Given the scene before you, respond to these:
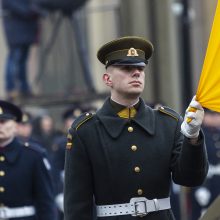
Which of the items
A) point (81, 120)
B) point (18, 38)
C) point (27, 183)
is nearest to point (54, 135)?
point (18, 38)

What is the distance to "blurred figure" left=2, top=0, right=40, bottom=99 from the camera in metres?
14.3

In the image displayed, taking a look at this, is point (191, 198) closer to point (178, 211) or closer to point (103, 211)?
point (178, 211)

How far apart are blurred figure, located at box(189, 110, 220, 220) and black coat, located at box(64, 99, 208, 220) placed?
6838 millimetres

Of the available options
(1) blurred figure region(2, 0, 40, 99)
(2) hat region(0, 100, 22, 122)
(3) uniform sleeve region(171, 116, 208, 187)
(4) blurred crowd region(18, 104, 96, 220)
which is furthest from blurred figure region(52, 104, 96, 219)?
(3) uniform sleeve region(171, 116, 208, 187)

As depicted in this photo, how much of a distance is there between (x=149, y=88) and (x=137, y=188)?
6984 mm

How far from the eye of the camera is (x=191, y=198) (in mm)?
14188

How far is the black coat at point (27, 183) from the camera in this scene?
891 cm

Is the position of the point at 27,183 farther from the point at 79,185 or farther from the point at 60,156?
the point at 60,156

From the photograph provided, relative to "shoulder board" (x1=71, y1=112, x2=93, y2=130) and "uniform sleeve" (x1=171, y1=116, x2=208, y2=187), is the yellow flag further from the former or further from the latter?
"shoulder board" (x1=71, y1=112, x2=93, y2=130)

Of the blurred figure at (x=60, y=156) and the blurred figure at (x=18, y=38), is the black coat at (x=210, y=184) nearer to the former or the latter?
the blurred figure at (x=60, y=156)

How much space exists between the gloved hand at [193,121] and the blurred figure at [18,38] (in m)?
8.03

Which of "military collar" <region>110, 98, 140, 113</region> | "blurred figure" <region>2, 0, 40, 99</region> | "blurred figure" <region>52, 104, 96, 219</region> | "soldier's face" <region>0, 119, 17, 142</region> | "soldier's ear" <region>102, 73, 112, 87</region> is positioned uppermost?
"soldier's ear" <region>102, 73, 112, 87</region>

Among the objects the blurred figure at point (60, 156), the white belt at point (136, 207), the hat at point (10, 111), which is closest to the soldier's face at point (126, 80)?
the white belt at point (136, 207)

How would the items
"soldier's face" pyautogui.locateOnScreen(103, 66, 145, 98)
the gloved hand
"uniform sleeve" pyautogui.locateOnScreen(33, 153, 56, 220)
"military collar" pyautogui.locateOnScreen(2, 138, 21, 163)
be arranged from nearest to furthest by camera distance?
1. the gloved hand
2. "soldier's face" pyautogui.locateOnScreen(103, 66, 145, 98)
3. "uniform sleeve" pyautogui.locateOnScreen(33, 153, 56, 220)
4. "military collar" pyautogui.locateOnScreen(2, 138, 21, 163)
